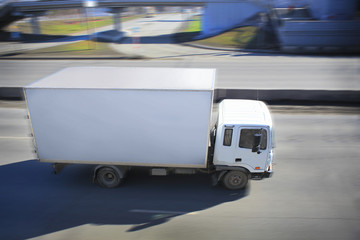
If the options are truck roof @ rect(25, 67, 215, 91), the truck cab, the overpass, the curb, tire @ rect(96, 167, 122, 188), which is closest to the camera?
truck roof @ rect(25, 67, 215, 91)

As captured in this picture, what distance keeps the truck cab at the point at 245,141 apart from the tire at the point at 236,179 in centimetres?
18

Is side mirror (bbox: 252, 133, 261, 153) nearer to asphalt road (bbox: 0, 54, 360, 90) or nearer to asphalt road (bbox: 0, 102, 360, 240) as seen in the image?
asphalt road (bbox: 0, 102, 360, 240)

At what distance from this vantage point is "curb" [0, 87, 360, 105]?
534 inches

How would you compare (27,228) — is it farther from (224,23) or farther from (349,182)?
(224,23)

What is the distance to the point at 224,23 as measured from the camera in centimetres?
3803

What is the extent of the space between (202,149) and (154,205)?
184 cm

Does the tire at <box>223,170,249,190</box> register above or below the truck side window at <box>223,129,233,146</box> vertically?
below

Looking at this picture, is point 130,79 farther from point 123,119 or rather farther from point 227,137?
point 227,137

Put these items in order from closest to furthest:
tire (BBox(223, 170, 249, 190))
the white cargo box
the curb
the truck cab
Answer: the white cargo box, the truck cab, tire (BBox(223, 170, 249, 190)), the curb

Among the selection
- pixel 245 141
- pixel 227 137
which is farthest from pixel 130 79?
pixel 245 141

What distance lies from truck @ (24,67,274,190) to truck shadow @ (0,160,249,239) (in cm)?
62

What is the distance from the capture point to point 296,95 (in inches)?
544

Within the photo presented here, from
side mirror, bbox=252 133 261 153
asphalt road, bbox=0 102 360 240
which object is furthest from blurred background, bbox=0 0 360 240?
side mirror, bbox=252 133 261 153

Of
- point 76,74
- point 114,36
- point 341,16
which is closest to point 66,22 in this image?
point 114,36
